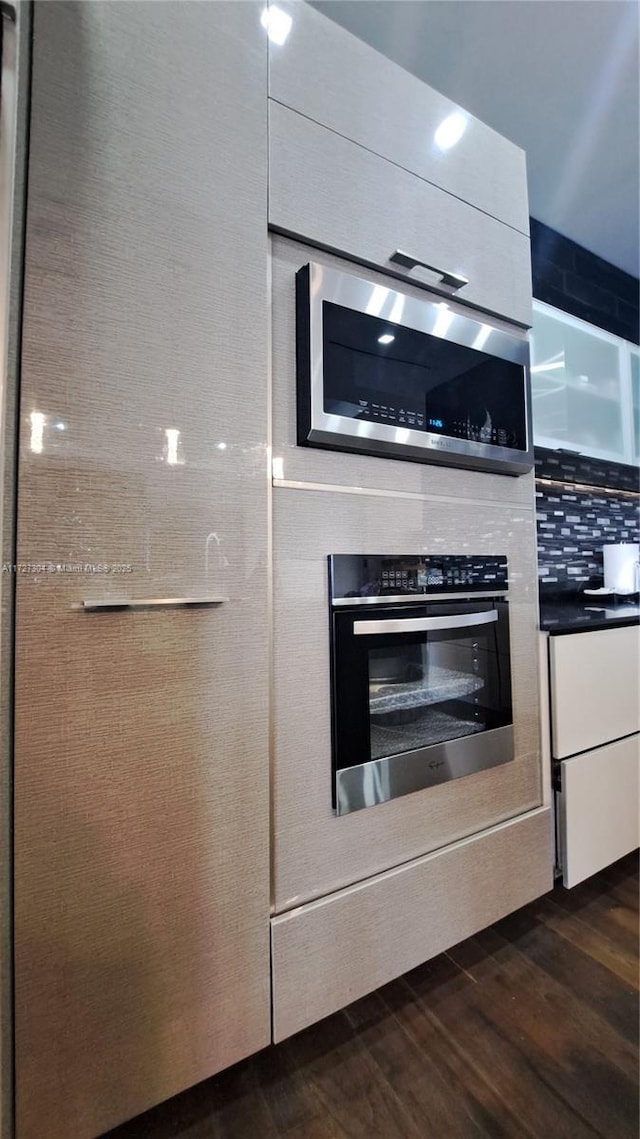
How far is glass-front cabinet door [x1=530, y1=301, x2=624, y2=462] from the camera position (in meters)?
1.74

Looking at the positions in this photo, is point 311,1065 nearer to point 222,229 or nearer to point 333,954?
point 333,954

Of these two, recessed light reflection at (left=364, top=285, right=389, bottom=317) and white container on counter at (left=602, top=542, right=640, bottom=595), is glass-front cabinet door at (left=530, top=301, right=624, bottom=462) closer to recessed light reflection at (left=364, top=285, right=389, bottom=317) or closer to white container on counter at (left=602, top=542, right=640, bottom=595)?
white container on counter at (left=602, top=542, right=640, bottom=595)

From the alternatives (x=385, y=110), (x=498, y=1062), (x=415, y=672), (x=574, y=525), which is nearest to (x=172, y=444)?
(x=415, y=672)

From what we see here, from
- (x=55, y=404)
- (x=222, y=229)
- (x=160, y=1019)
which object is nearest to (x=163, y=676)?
(x=55, y=404)

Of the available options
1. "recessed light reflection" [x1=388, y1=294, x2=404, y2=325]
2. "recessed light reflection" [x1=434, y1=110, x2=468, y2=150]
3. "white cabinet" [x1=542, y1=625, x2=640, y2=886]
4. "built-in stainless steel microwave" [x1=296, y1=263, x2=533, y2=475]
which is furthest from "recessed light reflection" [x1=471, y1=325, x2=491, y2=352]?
"white cabinet" [x1=542, y1=625, x2=640, y2=886]

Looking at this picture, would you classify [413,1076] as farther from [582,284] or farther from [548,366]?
[582,284]

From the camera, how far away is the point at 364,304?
0.96 metres

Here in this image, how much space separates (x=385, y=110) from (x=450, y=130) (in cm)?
22

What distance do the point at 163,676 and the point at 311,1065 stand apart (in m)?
0.89

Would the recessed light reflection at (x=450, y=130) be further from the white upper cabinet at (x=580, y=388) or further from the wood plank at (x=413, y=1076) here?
the wood plank at (x=413, y=1076)

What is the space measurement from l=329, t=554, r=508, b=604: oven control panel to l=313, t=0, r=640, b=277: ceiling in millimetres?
1542

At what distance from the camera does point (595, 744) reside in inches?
52.1

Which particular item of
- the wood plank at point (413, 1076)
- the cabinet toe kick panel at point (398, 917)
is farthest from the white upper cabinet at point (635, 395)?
the wood plank at point (413, 1076)

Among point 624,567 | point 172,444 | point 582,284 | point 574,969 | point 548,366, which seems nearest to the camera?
point 172,444
